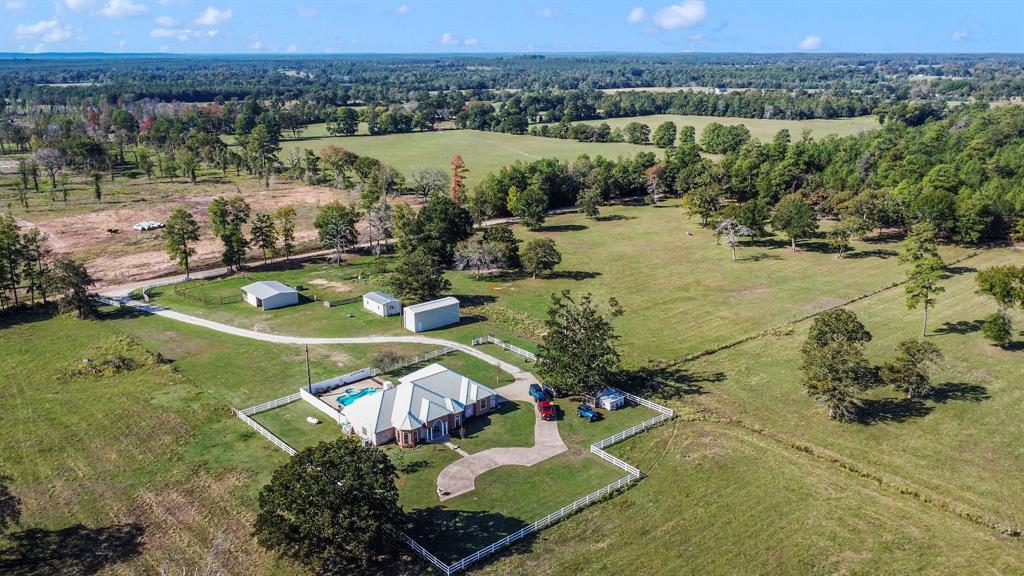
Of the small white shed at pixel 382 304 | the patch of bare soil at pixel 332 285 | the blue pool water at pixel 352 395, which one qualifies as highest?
the small white shed at pixel 382 304

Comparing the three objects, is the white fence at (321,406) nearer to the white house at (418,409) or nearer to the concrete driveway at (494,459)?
the white house at (418,409)

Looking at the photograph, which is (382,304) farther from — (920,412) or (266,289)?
(920,412)

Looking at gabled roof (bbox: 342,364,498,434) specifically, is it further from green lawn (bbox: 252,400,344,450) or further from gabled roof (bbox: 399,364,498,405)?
green lawn (bbox: 252,400,344,450)

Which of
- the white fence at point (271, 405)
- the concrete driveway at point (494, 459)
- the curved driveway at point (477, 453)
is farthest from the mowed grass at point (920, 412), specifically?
the white fence at point (271, 405)

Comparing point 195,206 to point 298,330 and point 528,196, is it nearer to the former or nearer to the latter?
point 528,196

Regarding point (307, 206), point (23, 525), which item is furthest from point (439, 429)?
point (307, 206)

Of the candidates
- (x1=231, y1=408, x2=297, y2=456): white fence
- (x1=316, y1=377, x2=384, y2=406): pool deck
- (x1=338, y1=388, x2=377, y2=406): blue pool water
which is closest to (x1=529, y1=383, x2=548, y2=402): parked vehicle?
(x1=316, y1=377, x2=384, y2=406): pool deck

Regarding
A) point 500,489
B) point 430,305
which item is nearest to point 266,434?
point 500,489
